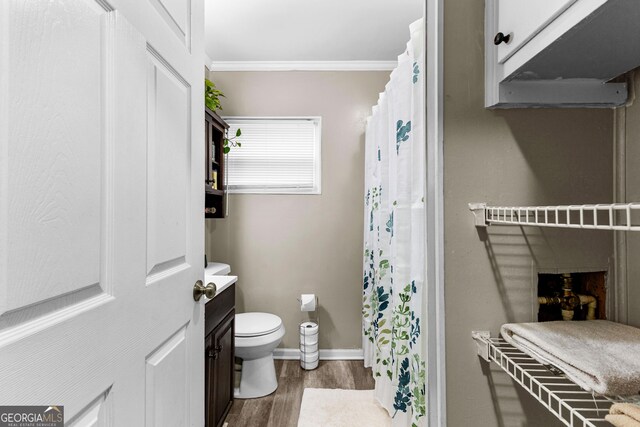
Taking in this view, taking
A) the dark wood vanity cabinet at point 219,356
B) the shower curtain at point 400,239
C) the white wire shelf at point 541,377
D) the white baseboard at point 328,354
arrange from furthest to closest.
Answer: the white baseboard at point 328,354 → the dark wood vanity cabinet at point 219,356 → the shower curtain at point 400,239 → the white wire shelf at point 541,377

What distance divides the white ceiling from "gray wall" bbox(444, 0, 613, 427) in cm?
134

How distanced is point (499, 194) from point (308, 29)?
186 cm

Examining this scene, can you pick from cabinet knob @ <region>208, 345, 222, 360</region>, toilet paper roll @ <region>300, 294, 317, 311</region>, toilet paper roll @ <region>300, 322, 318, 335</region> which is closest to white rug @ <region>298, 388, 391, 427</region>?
toilet paper roll @ <region>300, 322, 318, 335</region>

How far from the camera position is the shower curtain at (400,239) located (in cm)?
130

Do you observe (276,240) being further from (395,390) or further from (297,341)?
(395,390)

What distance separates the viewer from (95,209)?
557 millimetres

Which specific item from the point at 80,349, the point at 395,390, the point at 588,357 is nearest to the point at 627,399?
the point at 588,357

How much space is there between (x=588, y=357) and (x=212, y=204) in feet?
6.82

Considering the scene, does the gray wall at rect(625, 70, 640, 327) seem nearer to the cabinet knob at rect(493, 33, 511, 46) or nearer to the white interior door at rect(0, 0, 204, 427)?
the cabinet knob at rect(493, 33, 511, 46)

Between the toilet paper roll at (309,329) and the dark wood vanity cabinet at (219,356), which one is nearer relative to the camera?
the dark wood vanity cabinet at (219,356)

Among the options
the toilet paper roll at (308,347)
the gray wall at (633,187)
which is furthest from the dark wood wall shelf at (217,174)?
the gray wall at (633,187)

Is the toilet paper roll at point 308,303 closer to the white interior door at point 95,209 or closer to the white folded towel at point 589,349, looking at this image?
the white interior door at point 95,209

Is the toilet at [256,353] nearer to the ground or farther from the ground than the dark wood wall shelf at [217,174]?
nearer to the ground

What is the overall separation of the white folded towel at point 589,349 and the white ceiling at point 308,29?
1878 millimetres
